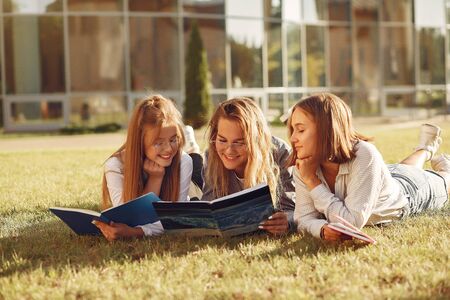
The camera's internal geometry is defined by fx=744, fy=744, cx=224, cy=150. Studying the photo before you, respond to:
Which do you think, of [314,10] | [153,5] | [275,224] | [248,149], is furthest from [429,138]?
[314,10]

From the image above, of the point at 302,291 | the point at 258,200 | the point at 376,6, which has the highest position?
the point at 376,6

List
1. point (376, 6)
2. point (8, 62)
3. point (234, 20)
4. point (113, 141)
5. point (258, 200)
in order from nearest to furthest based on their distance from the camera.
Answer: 1. point (258, 200)
2. point (113, 141)
3. point (8, 62)
4. point (234, 20)
5. point (376, 6)

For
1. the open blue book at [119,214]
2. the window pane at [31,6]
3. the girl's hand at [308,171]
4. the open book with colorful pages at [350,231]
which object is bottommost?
the open book with colorful pages at [350,231]

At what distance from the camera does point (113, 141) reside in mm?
15195

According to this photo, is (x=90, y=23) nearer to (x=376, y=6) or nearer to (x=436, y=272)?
(x=376, y=6)

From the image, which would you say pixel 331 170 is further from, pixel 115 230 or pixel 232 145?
pixel 115 230

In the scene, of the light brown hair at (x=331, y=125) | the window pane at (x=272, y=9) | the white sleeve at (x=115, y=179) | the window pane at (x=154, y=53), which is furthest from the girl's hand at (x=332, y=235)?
the window pane at (x=272, y=9)

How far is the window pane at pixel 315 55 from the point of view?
76.8ft

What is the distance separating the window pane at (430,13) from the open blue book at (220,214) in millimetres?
22810

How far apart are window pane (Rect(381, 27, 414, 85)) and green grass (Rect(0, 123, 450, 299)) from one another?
20.6 meters

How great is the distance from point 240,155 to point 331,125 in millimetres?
724

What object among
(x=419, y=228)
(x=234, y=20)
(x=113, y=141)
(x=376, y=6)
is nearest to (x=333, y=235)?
(x=419, y=228)

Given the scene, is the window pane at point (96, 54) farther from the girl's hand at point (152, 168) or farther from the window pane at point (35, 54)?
the girl's hand at point (152, 168)

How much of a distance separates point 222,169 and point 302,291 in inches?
72.3
